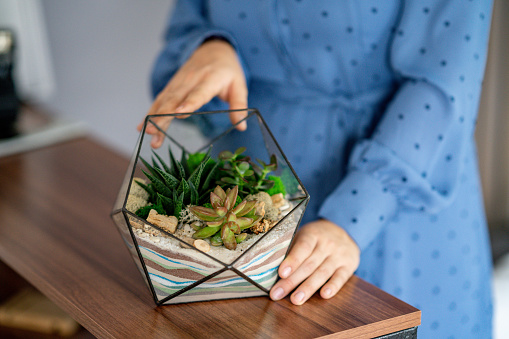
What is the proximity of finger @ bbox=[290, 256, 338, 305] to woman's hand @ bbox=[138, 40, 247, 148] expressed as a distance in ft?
0.79

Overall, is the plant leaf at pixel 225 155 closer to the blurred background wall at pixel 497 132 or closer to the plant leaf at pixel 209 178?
the plant leaf at pixel 209 178

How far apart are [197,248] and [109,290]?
0.22 meters

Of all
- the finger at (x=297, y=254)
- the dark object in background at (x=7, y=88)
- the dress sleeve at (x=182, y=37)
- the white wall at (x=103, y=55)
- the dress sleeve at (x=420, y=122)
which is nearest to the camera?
the finger at (x=297, y=254)

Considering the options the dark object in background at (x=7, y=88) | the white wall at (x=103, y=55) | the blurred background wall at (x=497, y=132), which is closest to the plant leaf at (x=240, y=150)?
the dark object in background at (x=7, y=88)

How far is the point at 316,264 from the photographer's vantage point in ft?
2.23

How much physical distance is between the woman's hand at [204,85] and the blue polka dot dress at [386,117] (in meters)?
0.04

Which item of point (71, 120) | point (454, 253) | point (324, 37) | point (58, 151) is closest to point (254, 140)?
point (324, 37)

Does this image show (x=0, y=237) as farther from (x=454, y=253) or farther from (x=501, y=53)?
(x=501, y=53)

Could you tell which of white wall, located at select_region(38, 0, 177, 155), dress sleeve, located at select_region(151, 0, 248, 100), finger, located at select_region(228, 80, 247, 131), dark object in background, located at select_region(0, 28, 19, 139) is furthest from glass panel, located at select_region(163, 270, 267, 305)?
white wall, located at select_region(38, 0, 177, 155)

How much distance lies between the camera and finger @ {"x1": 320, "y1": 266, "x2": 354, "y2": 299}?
2.15ft

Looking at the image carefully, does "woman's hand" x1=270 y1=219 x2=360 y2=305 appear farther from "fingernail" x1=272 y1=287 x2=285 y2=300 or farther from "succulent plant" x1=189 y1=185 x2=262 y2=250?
"succulent plant" x1=189 y1=185 x2=262 y2=250

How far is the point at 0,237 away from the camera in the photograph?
89cm

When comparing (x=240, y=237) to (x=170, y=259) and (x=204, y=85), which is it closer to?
(x=170, y=259)

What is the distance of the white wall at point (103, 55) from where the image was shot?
2232 millimetres
